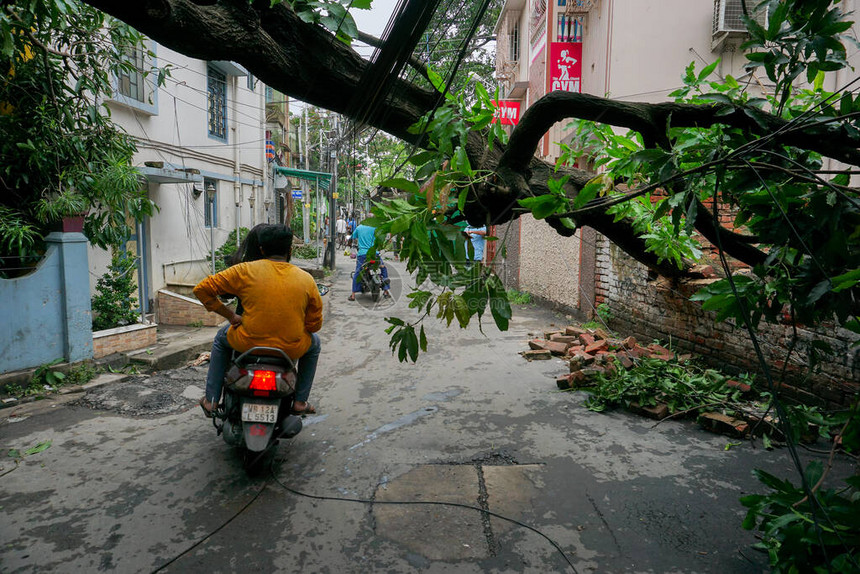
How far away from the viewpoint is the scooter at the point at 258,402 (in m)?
3.32

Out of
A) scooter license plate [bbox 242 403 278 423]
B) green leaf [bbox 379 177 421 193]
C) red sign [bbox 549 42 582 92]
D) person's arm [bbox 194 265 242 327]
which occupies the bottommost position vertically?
scooter license plate [bbox 242 403 278 423]

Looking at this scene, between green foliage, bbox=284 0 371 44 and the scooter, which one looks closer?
green foliage, bbox=284 0 371 44

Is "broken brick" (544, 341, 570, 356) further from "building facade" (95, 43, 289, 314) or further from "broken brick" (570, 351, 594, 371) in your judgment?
"building facade" (95, 43, 289, 314)

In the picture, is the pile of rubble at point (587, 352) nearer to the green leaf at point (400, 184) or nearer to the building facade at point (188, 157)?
the green leaf at point (400, 184)

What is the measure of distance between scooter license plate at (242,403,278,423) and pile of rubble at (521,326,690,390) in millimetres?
3314

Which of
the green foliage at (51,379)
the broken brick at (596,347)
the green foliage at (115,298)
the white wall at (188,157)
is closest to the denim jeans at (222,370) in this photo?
the green foliage at (51,379)

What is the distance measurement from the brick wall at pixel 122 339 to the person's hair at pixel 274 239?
12.4 ft

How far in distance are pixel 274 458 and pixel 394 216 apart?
2451 millimetres

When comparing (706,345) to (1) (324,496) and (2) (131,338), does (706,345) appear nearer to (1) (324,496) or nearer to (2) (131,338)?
(1) (324,496)

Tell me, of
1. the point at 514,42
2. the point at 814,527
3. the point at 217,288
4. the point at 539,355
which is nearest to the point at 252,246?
the point at 217,288

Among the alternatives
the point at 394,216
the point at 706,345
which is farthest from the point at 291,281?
the point at 706,345

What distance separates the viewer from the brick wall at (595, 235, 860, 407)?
170 inches

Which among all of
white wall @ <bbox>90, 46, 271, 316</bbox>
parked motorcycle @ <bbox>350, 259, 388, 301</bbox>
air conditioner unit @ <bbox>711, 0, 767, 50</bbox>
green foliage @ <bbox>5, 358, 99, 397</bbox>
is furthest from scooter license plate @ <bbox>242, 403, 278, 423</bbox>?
air conditioner unit @ <bbox>711, 0, 767, 50</bbox>

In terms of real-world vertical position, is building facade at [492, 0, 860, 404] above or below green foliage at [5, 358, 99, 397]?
above
